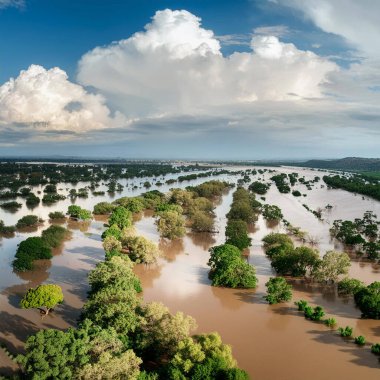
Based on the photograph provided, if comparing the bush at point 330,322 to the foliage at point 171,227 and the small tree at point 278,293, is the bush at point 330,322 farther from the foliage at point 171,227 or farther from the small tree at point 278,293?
the foliage at point 171,227

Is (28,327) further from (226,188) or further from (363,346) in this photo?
(226,188)

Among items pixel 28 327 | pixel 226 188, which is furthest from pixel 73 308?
Answer: pixel 226 188

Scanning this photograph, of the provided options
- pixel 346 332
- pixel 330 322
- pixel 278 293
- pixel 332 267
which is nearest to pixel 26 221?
pixel 278 293

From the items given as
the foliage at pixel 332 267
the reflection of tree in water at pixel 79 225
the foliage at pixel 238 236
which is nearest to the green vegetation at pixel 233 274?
the foliage at pixel 332 267

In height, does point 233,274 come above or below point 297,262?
below

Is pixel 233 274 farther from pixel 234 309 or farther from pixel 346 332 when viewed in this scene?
pixel 346 332
